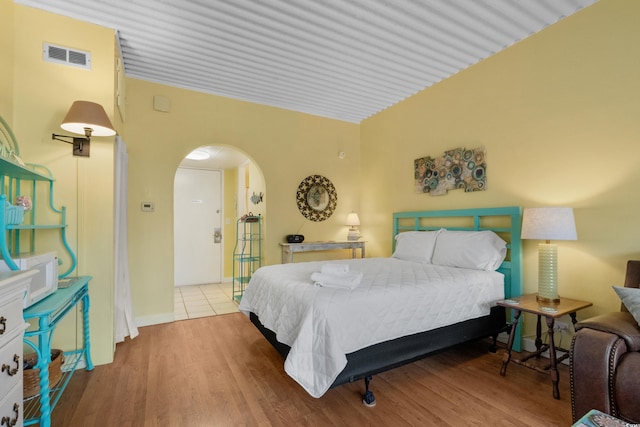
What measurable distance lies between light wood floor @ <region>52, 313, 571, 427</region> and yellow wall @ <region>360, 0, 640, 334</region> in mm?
963

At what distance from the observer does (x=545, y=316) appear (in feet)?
6.33

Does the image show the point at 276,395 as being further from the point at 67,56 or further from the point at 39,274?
the point at 67,56

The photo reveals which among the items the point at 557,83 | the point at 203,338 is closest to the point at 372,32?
the point at 557,83

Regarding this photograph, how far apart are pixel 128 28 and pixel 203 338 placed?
2.84 meters

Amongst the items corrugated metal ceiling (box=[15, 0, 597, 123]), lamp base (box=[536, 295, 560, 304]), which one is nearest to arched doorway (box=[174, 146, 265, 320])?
corrugated metal ceiling (box=[15, 0, 597, 123])

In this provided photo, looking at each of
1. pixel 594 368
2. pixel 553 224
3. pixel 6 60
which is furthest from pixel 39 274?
pixel 553 224

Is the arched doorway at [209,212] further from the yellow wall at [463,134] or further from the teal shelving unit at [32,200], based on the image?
the teal shelving unit at [32,200]

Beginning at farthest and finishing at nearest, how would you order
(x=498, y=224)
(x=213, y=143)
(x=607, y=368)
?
1. (x=213, y=143)
2. (x=498, y=224)
3. (x=607, y=368)

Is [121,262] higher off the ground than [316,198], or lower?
lower

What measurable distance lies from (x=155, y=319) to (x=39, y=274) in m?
1.85

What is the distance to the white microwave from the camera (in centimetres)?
145

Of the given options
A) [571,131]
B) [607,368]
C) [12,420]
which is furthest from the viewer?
[571,131]

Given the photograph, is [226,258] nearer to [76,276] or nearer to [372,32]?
[76,276]

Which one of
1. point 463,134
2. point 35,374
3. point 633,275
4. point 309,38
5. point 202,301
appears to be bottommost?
point 202,301
